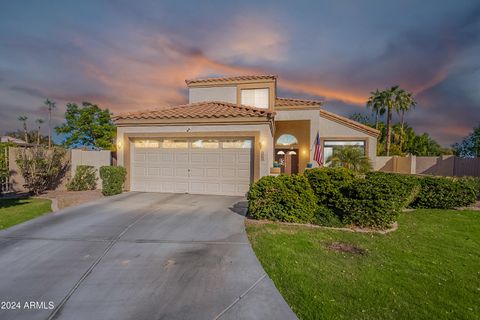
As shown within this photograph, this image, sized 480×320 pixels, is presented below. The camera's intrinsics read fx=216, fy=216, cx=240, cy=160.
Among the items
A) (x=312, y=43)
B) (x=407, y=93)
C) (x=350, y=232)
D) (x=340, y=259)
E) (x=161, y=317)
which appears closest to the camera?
(x=161, y=317)

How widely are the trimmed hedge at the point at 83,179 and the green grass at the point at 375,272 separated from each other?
965 cm

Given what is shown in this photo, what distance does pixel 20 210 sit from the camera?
754 cm

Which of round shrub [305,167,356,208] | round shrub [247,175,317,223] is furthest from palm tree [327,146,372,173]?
round shrub [247,175,317,223]

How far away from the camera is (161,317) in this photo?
2631 mm

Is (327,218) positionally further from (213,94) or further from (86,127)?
(86,127)

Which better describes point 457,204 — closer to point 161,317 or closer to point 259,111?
point 259,111

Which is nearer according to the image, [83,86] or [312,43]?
[312,43]

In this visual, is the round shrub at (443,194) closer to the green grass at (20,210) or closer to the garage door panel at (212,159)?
the garage door panel at (212,159)

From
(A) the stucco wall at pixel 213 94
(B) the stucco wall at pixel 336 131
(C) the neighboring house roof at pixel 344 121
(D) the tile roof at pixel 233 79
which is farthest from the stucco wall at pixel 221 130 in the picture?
(C) the neighboring house roof at pixel 344 121

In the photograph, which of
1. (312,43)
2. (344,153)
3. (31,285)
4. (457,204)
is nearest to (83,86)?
(312,43)

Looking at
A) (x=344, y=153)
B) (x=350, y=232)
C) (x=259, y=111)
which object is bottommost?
(x=350, y=232)

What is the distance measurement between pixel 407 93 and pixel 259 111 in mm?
28759

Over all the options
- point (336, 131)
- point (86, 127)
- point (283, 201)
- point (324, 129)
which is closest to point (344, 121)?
point (336, 131)

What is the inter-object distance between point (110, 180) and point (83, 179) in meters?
2.66
